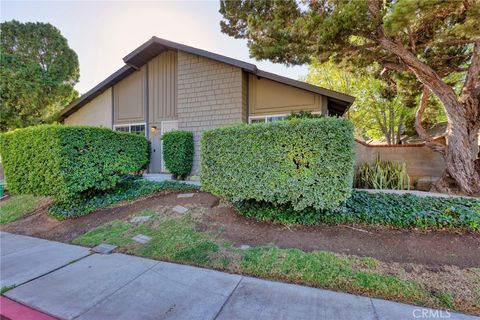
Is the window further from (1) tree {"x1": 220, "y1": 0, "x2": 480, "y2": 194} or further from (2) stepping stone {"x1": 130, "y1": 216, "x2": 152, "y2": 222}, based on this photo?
(1) tree {"x1": 220, "y1": 0, "x2": 480, "y2": 194}

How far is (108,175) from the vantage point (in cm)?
630

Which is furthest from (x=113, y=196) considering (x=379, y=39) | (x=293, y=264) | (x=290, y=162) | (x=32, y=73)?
(x=32, y=73)

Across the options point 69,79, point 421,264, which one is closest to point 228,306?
point 421,264

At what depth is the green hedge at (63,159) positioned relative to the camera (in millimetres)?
5488

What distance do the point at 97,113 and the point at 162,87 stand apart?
4245 mm

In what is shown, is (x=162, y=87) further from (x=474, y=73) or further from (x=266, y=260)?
(x=474, y=73)

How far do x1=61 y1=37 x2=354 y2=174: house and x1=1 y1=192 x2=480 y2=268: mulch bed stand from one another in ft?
14.0

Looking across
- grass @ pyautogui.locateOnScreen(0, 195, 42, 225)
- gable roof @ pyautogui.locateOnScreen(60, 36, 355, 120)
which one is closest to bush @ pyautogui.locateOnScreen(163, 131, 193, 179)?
gable roof @ pyautogui.locateOnScreen(60, 36, 355, 120)

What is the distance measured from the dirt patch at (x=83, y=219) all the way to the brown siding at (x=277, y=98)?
4.13m

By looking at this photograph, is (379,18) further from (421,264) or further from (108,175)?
(108,175)

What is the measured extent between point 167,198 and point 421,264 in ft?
18.6

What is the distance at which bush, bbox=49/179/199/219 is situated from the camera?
5.91 metres

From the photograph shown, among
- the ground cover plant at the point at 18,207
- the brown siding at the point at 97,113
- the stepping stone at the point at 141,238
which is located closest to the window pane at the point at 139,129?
the brown siding at the point at 97,113

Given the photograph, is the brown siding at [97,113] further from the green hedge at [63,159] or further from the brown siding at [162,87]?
the green hedge at [63,159]
